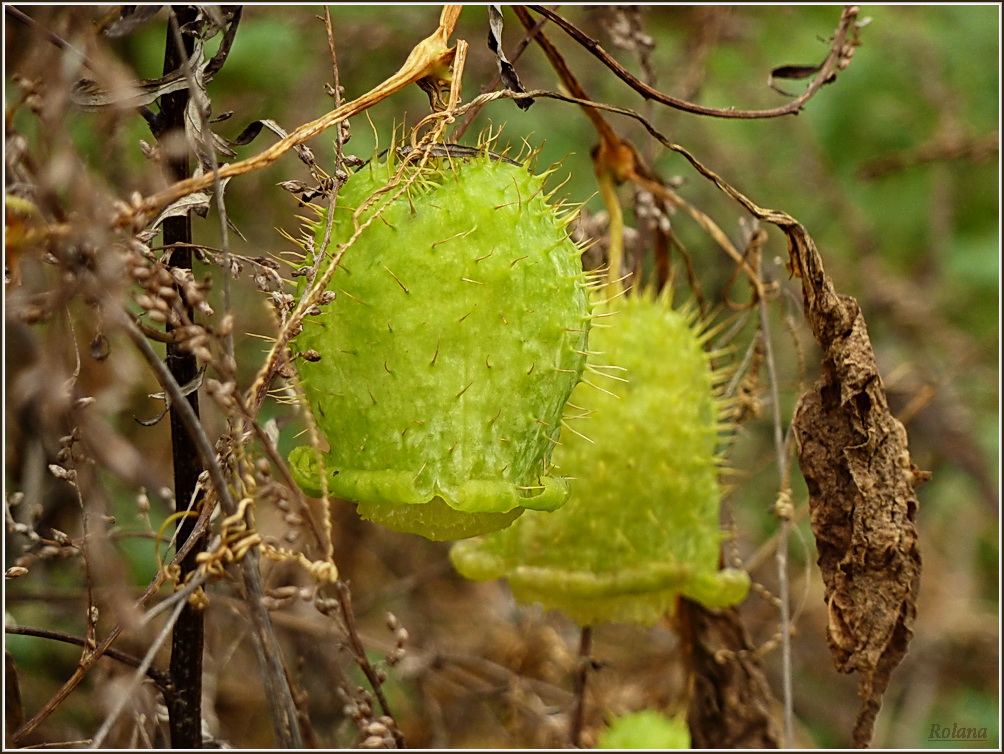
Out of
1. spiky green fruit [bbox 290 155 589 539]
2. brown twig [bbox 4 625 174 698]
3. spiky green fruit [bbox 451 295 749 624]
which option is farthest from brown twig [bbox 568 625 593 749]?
brown twig [bbox 4 625 174 698]

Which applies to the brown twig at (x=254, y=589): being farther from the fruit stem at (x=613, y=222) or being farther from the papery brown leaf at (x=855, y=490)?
the fruit stem at (x=613, y=222)

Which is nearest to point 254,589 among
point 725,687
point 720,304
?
point 725,687

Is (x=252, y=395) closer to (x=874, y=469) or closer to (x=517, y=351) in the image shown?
(x=517, y=351)

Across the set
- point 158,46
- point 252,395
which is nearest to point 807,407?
point 252,395

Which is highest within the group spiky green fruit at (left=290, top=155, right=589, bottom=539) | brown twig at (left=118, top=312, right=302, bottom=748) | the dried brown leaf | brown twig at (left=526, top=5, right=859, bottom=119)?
brown twig at (left=526, top=5, right=859, bottom=119)

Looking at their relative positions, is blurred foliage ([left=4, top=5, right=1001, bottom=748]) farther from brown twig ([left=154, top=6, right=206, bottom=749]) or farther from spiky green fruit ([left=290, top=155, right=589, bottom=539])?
spiky green fruit ([left=290, top=155, right=589, bottom=539])
